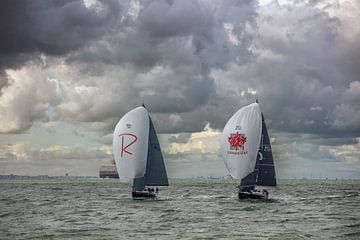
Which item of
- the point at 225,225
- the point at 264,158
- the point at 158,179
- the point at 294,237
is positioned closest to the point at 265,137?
the point at 264,158

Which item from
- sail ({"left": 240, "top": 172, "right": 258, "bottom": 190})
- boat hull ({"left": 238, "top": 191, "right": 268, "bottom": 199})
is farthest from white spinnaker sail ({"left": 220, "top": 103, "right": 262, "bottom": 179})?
boat hull ({"left": 238, "top": 191, "right": 268, "bottom": 199})

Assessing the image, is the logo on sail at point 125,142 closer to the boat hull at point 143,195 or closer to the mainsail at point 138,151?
the mainsail at point 138,151

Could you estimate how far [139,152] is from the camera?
2721 inches

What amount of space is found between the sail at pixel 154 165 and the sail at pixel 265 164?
12.5m

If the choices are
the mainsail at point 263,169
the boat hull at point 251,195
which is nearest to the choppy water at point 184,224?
the boat hull at point 251,195

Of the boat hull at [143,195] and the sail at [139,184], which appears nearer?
the sail at [139,184]

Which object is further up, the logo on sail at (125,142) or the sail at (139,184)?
the logo on sail at (125,142)

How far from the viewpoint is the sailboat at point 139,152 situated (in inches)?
2704

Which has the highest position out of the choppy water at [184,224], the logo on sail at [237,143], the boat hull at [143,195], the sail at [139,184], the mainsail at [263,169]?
the logo on sail at [237,143]

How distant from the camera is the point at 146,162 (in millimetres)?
70375

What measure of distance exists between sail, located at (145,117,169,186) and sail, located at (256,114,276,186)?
12526mm

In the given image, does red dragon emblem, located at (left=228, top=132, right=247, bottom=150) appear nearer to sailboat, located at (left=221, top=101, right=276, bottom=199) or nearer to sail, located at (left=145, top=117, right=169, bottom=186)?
sailboat, located at (left=221, top=101, right=276, bottom=199)

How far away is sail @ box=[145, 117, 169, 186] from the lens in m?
71.1

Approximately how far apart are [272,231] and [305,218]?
39.2ft
